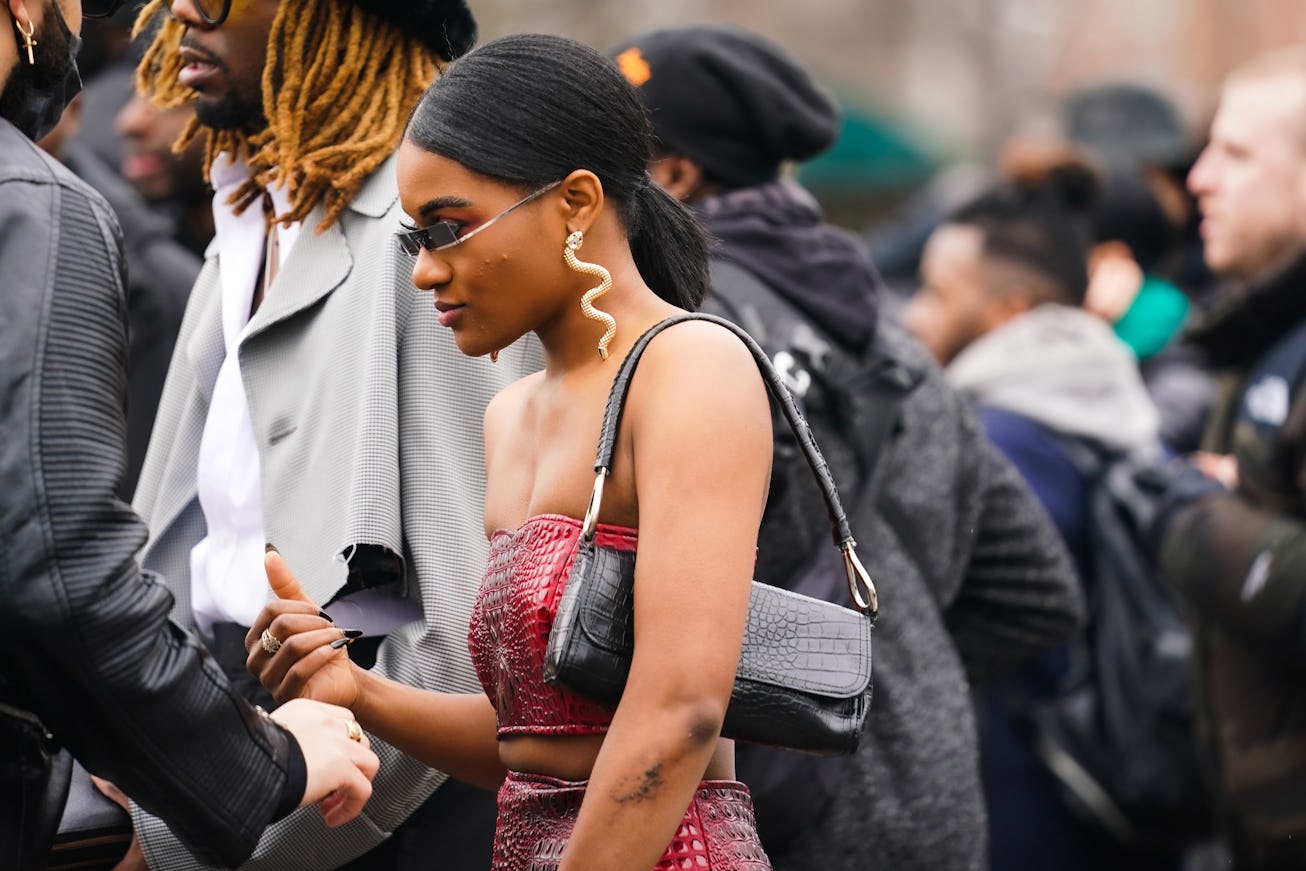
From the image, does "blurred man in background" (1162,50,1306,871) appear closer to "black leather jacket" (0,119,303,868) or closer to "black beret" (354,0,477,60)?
"black beret" (354,0,477,60)

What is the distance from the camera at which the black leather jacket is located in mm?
2340

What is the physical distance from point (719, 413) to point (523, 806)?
62 centimetres

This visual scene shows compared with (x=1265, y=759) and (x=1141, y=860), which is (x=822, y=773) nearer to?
(x=1265, y=759)

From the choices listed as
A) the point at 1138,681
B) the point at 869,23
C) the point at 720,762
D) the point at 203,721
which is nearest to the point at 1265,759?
the point at 1138,681

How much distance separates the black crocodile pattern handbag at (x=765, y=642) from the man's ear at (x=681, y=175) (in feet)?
5.39

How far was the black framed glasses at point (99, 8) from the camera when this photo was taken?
9.93 feet

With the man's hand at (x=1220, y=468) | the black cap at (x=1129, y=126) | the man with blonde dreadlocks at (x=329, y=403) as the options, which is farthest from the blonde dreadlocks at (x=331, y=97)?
the black cap at (x=1129, y=126)

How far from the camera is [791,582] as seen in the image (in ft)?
12.1

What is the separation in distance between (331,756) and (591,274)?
0.77 m

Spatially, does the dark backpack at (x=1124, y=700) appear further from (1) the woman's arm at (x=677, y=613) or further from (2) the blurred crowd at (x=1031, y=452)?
(1) the woman's arm at (x=677, y=613)

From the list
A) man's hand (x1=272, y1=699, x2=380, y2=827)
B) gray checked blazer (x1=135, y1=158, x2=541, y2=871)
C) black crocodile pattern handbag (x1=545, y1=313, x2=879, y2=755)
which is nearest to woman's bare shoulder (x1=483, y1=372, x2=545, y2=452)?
gray checked blazer (x1=135, y1=158, x2=541, y2=871)

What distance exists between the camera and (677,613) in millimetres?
2410

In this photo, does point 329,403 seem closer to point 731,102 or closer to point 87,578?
point 87,578

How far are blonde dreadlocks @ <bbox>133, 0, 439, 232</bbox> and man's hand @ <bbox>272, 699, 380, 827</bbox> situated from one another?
38.2 inches
